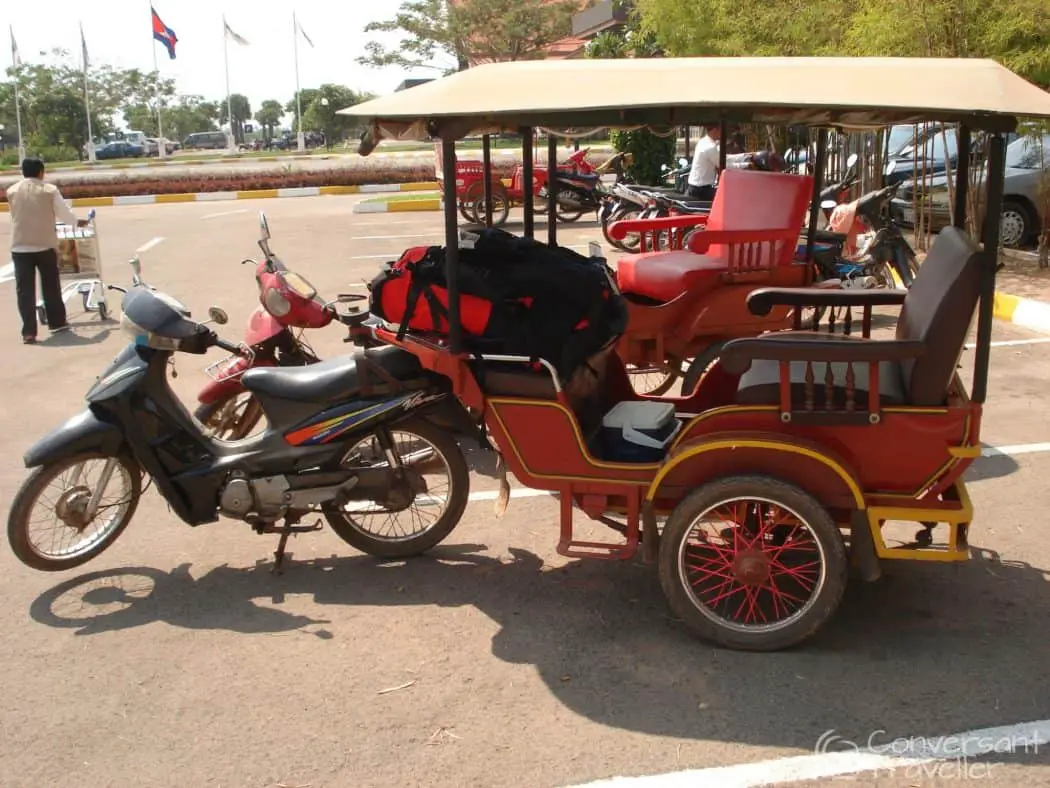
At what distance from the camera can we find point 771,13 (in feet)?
43.6

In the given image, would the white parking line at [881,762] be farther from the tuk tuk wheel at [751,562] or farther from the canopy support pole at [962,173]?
A: the canopy support pole at [962,173]

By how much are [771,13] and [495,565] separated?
36.0 feet

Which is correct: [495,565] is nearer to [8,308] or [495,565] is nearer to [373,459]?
[373,459]

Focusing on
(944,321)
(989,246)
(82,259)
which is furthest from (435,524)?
(82,259)

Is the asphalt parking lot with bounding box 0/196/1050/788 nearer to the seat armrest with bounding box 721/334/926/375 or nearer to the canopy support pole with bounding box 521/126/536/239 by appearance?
the seat armrest with bounding box 721/334/926/375

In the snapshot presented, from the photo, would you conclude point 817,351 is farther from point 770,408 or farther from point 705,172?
point 705,172

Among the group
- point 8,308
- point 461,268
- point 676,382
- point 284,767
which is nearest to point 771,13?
point 676,382

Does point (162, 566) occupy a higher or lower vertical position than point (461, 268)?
lower

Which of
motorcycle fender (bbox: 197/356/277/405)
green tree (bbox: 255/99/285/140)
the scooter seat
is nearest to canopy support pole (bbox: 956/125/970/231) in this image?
the scooter seat

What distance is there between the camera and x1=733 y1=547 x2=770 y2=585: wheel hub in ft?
12.0

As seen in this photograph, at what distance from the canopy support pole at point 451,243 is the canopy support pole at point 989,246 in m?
1.86

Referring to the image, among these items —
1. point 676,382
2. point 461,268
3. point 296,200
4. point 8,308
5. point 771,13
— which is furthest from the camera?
point 296,200

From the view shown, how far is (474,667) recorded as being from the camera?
3654 mm

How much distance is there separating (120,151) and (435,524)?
180ft
